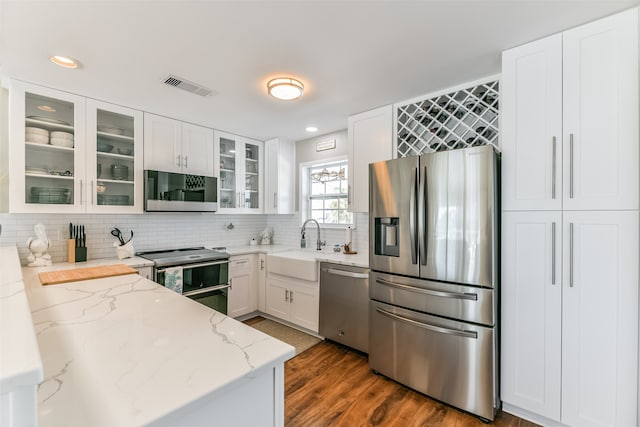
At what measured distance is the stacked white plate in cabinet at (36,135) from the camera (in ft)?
7.85

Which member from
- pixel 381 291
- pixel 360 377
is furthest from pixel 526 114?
pixel 360 377

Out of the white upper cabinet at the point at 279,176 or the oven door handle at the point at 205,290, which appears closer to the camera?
the oven door handle at the point at 205,290

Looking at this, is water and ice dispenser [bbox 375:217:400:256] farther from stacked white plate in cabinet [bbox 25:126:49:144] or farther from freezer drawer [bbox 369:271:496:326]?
stacked white plate in cabinet [bbox 25:126:49:144]

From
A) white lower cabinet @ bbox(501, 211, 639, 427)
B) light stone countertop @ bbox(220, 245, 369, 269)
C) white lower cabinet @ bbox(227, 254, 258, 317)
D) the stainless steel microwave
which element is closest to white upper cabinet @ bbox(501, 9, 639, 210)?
white lower cabinet @ bbox(501, 211, 639, 427)

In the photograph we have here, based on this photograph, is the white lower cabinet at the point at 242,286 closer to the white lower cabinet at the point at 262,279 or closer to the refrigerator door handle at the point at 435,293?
the white lower cabinet at the point at 262,279

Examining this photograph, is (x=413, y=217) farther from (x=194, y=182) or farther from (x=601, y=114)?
(x=194, y=182)

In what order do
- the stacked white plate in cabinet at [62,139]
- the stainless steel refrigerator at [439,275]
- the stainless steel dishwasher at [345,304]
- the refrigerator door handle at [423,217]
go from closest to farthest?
the stainless steel refrigerator at [439,275], the refrigerator door handle at [423,217], the stacked white plate in cabinet at [62,139], the stainless steel dishwasher at [345,304]

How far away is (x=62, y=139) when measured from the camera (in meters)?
2.56

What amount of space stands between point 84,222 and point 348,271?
2.67 meters

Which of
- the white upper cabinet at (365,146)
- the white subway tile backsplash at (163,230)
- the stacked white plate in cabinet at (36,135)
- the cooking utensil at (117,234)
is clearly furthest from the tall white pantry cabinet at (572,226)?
the stacked white plate in cabinet at (36,135)

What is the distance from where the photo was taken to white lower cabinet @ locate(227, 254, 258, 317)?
348 cm

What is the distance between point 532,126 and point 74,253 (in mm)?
3867

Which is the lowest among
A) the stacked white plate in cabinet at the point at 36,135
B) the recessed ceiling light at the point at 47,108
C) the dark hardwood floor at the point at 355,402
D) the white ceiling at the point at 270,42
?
the dark hardwood floor at the point at 355,402

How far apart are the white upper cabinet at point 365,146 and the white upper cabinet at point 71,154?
7.24 ft
